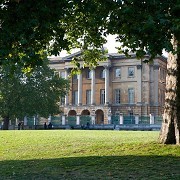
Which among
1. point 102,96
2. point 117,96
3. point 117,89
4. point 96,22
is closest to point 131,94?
point 117,96

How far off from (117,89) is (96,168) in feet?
220

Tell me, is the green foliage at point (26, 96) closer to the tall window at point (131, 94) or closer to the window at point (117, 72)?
the tall window at point (131, 94)

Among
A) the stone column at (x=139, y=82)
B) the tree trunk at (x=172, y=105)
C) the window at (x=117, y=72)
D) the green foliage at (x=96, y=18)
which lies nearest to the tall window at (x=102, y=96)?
the window at (x=117, y=72)

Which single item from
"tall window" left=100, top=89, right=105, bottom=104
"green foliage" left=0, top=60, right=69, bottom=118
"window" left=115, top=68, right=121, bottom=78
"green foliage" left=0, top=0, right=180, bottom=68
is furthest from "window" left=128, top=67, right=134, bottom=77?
"green foliage" left=0, top=0, right=180, bottom=68

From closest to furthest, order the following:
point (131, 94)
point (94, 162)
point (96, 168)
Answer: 1. point (96, 168)
2. point (94, 162)
3. point (131, 94)

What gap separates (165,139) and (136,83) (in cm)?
6267

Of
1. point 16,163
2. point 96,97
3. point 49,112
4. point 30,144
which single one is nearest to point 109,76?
point 96,97

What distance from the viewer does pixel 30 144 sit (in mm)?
17219

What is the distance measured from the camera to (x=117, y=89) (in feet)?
254

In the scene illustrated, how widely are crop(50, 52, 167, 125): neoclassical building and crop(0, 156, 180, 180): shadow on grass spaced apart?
2290 inches

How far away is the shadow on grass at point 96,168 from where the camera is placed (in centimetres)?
942

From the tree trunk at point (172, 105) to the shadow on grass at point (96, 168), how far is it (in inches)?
64.6

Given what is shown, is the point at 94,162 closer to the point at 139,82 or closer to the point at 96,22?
the point at 96,22

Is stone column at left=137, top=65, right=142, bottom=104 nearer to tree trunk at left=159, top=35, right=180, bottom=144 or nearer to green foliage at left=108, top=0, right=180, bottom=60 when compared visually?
tree trunk at left=159, top=35, right=180, bottom=144
